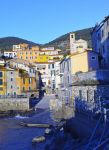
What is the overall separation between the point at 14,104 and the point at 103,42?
89.9 ft

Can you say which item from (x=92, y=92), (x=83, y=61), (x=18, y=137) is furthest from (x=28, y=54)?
(x=92, y=92)

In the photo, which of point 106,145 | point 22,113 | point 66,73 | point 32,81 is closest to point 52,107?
point 66,73

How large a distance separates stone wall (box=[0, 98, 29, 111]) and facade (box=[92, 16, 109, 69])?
67.3ft

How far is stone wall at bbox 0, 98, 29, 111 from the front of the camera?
82250mm

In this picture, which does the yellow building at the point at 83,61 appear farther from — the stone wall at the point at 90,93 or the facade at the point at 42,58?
the facade at the point at 42,58

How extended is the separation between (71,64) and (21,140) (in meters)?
21.4

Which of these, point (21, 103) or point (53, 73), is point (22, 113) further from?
point (53, 73)

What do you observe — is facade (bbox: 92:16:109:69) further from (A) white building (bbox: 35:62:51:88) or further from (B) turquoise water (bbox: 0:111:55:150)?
(A) white building (bbox: 35:62:51:88)

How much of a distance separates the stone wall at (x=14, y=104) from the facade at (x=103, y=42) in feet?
67.3

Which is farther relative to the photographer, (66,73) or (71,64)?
(66,73)

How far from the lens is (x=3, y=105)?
83375 millimetres

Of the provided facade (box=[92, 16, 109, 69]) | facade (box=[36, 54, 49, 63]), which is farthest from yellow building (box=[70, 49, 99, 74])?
facade (box=[36, 54, 49, 63])

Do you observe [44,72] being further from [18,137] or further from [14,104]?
[18,137]

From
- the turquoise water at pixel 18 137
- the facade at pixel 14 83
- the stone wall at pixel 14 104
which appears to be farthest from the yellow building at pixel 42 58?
the turquoise water at pixel 18 137
